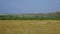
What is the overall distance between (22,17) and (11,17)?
0.50m

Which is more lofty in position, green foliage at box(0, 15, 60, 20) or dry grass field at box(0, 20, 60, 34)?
green foliage at box(0, 15, 60, 20)

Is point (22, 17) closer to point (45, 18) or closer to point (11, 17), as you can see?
point (11, 17)

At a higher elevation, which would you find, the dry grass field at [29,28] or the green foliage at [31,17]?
the green foliage at [31,17]

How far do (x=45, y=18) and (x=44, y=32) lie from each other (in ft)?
8.03

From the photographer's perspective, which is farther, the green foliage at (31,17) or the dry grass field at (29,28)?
the green foliage at (31,17)

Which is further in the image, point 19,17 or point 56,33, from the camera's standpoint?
point 19,17

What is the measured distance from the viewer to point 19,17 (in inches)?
241

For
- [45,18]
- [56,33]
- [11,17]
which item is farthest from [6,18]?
[56,33]

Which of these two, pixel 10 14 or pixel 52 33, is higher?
pixel 10 14

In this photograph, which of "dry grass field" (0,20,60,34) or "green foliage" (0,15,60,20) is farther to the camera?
"green foliage" (0,15,60,20)

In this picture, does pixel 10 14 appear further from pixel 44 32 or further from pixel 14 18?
pixel 44 32

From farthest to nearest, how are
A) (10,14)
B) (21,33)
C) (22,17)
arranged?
(22,17) < (10,14) < (21,33)

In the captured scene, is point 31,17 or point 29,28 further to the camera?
point 31,17

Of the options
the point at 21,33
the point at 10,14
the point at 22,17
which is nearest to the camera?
the point at 21,33
